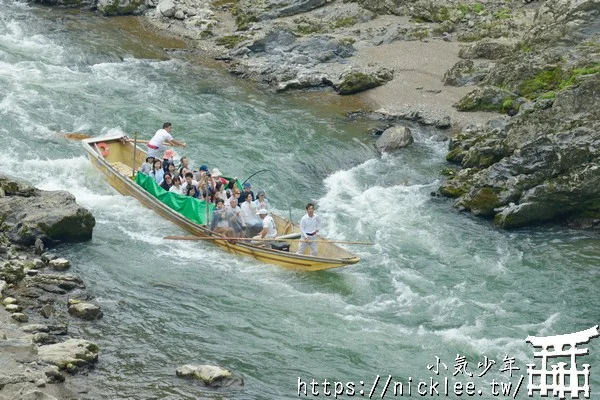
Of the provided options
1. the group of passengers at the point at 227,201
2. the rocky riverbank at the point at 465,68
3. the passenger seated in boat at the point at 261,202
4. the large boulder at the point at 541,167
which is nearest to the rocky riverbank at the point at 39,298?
the group of passengers at the point at 227,201

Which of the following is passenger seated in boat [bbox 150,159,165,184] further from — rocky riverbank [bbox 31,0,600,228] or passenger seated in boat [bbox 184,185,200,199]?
rocky riverbank [bbox 31,0,600,228]

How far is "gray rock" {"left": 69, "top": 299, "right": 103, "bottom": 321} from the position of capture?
18484 mm

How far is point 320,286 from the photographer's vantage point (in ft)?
70.4

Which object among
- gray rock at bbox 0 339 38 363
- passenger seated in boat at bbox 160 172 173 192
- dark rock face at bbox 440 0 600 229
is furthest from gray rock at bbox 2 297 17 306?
dark rock face at bbox 440 0 600 229

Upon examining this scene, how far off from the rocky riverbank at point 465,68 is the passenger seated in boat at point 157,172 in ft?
28.6

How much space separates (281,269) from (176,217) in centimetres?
380

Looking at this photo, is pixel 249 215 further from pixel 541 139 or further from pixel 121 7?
pixel 121 7

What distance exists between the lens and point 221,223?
23.3 meters

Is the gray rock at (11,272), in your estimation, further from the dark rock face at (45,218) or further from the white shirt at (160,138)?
the white shirt at (160,138)

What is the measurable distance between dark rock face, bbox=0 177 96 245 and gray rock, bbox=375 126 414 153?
11.6 meters

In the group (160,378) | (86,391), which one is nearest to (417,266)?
(160,378)

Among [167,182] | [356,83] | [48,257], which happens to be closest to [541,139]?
[356,83]

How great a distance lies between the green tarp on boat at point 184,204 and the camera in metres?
24.3

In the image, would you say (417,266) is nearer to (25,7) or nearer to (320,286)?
(320,286)
